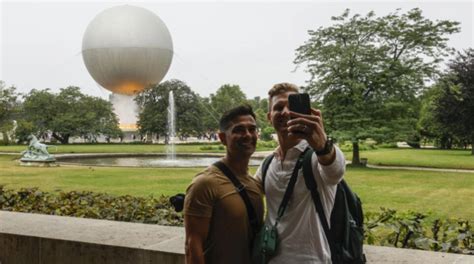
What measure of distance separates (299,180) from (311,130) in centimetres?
29

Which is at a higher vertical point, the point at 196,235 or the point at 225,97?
the point at 225,97

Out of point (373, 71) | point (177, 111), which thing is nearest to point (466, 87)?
point (373, 71)

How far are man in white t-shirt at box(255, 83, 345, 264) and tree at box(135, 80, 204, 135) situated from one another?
59.1m

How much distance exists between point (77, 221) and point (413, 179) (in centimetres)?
1357

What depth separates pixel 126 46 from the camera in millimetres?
59719

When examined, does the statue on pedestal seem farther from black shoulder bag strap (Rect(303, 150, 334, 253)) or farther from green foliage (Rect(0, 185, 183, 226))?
black shoulder bag strap (Rect(303, 150, 334, 253))

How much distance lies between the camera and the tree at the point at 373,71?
69.8ft

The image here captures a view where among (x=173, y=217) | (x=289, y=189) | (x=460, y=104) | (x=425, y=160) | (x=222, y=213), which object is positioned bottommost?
(x=425, y=160)

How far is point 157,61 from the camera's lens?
62.3 meters

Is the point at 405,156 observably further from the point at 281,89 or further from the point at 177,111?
the point at 177,111

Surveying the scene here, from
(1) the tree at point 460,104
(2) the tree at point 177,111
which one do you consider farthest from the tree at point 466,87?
(2) the tree at point 177,111

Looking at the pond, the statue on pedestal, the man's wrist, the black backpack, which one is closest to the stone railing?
the black backpack

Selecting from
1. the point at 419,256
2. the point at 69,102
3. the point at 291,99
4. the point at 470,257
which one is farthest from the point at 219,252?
the point at 69,102

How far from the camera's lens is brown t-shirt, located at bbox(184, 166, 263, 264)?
2340 mm
